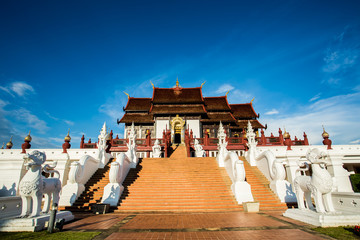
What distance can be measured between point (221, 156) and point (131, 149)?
6055 mm

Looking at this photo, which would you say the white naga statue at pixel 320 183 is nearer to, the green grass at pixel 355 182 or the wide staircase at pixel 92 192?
the green grass at pixel 355 182

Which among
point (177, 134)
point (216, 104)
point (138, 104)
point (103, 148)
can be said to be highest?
point (138, 104)

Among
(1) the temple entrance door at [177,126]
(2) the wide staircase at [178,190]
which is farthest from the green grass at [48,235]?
(1) the temple entrance door at [177,126]

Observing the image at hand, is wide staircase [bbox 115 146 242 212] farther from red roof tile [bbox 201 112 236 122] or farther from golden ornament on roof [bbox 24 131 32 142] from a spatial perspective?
red roof tile [bbox 201 112 236 122]

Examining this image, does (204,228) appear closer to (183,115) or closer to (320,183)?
(320,183)

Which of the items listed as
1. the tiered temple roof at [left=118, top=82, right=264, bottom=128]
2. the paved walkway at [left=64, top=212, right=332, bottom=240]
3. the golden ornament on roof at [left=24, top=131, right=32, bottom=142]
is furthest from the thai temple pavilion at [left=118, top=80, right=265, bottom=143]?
the paved walkway at [left=64, top=212, right=332, bottom=240]

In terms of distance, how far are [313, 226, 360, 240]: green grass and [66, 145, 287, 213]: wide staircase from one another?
314 cm

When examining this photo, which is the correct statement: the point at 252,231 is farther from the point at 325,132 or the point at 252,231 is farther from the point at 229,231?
the point at 325,132

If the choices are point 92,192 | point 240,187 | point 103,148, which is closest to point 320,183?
point 240,187

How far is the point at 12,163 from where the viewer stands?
1007cm

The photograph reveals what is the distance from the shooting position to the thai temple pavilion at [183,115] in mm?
27125

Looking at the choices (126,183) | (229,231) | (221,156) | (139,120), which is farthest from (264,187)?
(139,120)

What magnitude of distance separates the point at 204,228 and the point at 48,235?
378cm

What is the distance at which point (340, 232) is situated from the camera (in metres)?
4.23
